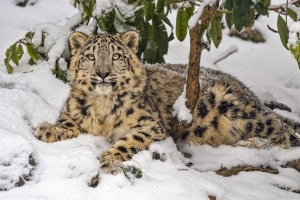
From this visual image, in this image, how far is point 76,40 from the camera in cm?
505

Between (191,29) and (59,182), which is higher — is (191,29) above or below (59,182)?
above

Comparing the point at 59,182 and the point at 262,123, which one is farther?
the point at 262,123

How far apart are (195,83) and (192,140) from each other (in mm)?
771

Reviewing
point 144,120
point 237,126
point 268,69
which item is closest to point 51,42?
point 144,120

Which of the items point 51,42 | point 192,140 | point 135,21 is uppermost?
point 135,21

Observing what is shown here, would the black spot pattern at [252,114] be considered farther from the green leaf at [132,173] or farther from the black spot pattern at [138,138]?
the green leaf at [132,173]

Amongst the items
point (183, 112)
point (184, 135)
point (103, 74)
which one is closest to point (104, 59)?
point (103, 74)

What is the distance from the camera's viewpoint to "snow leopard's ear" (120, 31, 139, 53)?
502 cm

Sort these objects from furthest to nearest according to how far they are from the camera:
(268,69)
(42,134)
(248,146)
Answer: (268,69), (248,146), (42,134)

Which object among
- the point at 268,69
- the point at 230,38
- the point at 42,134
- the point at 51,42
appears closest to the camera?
the point at 42,134

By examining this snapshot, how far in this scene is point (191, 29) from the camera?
4.50 meters

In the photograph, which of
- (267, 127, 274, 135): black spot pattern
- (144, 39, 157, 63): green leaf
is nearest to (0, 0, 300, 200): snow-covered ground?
(267, 127, 274, 135): black spot pattern

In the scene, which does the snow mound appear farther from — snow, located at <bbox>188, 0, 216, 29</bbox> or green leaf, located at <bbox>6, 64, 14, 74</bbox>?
green leaf, located at <bbox>6, 64, 14, 74</bbox>

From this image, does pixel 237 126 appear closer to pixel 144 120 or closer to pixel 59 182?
pixel 144 120
